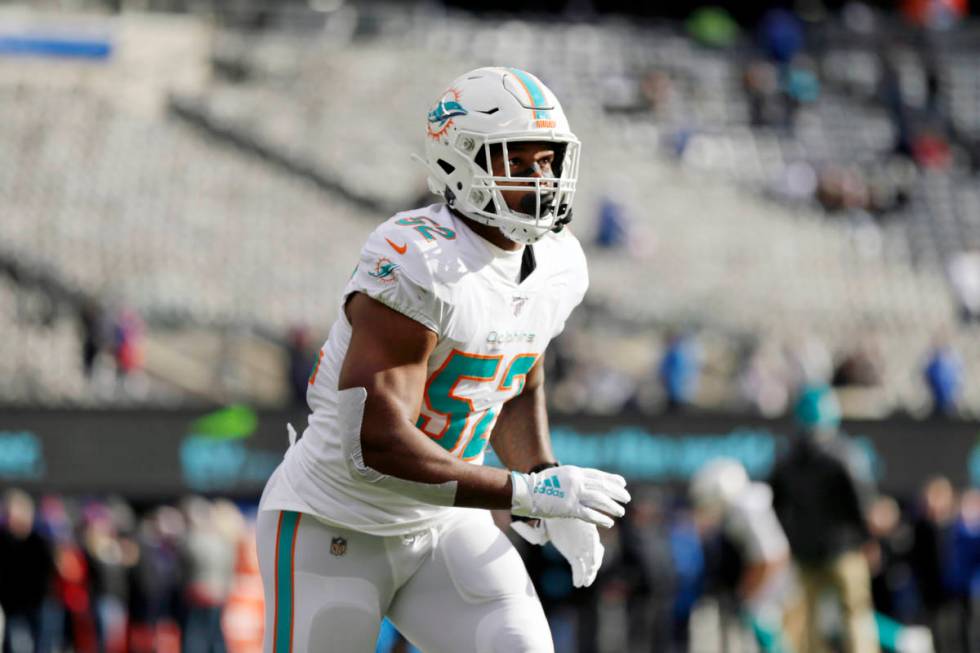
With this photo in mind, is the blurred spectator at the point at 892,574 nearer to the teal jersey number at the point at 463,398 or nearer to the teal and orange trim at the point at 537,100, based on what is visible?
the teal jersey number at the point at 463,398

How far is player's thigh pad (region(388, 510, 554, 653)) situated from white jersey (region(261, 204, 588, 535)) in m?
0.11

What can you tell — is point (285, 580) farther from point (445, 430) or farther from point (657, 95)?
point (657, 95)

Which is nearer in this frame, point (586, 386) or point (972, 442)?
point (972, 442)

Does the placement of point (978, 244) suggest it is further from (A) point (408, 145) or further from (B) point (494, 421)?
(B) point (494, 421)

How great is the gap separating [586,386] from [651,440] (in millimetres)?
2323

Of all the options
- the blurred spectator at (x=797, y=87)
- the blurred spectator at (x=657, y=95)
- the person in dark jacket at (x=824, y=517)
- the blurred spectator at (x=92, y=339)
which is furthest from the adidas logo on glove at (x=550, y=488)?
the blurred spectator at (x=797, y=87)

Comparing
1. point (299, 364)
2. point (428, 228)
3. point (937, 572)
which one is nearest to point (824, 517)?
point (937, 572)

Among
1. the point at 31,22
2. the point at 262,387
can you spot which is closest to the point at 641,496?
the point at 262,387

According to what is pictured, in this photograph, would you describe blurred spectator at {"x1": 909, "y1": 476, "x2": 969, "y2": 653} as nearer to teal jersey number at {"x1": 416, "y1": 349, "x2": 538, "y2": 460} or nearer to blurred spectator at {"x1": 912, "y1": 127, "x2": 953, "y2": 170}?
teal jersey number at {"x1": 416, "y1": 349, "x2": 538, "y2": 460}

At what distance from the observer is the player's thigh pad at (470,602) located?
4156mm

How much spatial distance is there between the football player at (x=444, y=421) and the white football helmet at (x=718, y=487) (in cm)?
684

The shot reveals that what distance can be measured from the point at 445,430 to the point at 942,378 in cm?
1283

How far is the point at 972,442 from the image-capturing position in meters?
13.3

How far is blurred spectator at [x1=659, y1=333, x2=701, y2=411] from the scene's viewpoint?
50.1 ft
